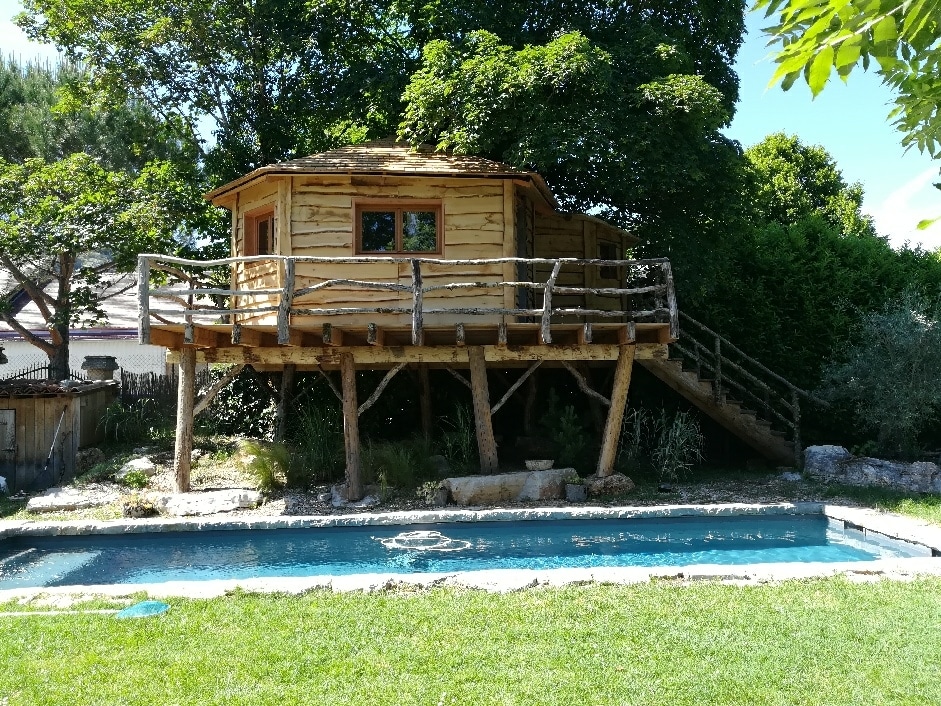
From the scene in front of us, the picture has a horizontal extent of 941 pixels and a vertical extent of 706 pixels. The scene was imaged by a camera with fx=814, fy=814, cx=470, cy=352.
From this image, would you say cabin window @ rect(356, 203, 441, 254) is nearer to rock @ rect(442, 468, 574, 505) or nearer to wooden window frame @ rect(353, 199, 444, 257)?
wooden window frame @ rect(353, 199, 444, 257)

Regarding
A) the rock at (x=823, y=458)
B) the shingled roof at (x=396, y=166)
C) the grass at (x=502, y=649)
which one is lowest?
the grass at (x=502, y=649)

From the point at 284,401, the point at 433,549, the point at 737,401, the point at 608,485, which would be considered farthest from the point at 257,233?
the point at 737,401

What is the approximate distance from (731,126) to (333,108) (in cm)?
898

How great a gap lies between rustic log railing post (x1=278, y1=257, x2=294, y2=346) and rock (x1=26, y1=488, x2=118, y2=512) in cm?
453

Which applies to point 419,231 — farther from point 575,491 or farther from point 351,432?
point 575,491

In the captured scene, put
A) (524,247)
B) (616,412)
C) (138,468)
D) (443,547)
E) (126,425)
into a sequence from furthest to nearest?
1. (126,425)
2. (138,468)
3. (524,247)
4. (616,412)
5. (443,547)

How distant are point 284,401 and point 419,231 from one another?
19.9 ft

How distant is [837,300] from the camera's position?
1745 centimetres

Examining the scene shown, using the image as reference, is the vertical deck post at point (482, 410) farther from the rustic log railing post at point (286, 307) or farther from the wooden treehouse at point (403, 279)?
the rustic log railing post at point (286, 307)

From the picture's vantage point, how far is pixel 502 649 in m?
6.05

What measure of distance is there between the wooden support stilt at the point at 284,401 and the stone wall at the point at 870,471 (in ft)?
35.0

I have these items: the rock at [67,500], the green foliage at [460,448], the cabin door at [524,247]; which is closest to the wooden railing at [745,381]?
the cabin door at [524,247]

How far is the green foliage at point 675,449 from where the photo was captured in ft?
48.8

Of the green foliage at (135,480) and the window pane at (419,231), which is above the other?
the window pane at (419,231)
